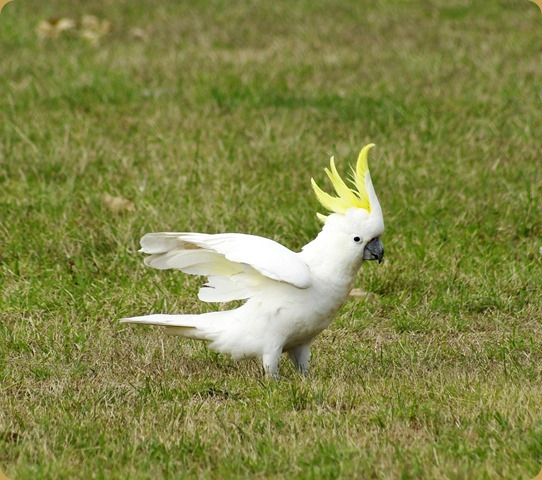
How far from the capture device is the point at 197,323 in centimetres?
401

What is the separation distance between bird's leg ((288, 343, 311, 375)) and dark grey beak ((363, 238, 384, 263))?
0.47 m

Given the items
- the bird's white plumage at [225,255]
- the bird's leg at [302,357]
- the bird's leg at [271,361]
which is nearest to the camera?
the bird's white plumage at [225,255]

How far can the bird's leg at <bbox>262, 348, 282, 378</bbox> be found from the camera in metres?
3.92

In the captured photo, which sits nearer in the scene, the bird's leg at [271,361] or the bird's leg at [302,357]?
the bird's leg at [271,361]

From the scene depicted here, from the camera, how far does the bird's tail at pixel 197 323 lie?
13.1 feet

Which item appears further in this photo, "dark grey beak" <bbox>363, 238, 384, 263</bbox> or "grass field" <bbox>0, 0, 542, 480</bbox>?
"dark grey beak" <bbox>363, 238, 384, 263</bbox>

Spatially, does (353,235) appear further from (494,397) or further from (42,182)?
(42,182)

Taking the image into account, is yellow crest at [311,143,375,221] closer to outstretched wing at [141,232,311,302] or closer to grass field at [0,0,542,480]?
outstretched wing at [141,232,311,302]

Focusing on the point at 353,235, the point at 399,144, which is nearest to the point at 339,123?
the point at 399,144

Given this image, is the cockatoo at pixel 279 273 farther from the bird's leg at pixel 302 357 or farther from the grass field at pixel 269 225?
the grass field at pixel 269 225

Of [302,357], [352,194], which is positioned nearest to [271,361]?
[302,357]

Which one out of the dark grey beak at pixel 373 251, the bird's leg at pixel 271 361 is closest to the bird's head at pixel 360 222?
the dark grey beak at pixel 373 251

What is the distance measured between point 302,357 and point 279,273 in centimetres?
50

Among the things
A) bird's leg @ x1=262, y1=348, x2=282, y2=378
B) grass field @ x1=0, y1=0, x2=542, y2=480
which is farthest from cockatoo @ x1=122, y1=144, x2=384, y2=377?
grass field @ x1=0, y1=0, x2=542, y2=480
